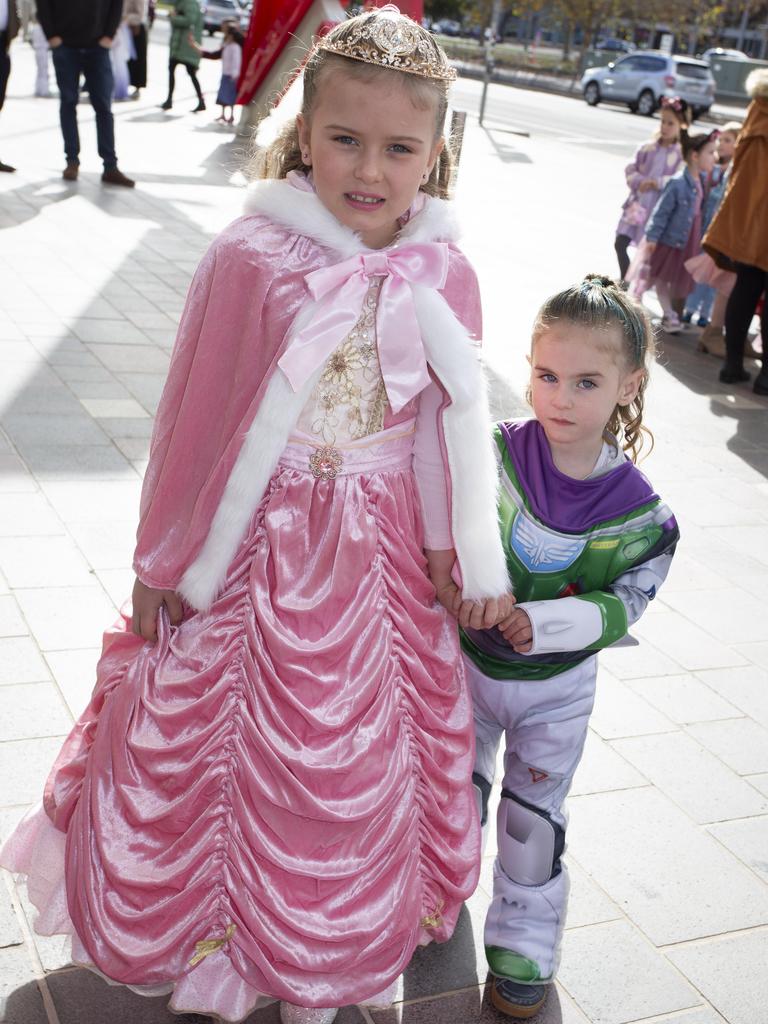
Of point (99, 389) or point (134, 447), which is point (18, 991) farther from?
point (99, 389)

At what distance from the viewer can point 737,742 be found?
343 centimetres

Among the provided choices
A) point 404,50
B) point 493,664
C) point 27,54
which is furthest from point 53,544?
point 27,54

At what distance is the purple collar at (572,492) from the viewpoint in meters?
2.26

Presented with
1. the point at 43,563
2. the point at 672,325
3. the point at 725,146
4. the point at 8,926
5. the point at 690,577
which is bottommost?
the point at 672,325

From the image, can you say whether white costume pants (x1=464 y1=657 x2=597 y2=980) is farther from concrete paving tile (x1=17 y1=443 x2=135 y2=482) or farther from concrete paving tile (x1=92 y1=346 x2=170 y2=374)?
concrete paving tile (x1=92 y1=346 x2=170 y2=374)

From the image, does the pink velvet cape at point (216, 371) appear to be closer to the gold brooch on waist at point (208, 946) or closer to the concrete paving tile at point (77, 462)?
the gold brooch on waist at point (208, 946)

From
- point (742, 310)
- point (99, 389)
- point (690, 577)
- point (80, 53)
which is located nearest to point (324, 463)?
point (690, 577)

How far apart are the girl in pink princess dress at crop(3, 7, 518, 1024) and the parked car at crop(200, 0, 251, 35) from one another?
110ft

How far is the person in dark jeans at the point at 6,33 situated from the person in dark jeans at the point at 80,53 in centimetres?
30

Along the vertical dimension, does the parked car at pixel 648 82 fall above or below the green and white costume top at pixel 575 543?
below

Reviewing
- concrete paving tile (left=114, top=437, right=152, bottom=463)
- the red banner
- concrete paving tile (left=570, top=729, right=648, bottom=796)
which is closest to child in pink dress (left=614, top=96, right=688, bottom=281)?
the red banner

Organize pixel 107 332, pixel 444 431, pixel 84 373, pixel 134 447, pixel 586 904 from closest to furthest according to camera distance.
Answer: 1. pixel 444 431
2. pixel 586 904
3. pixel 134 447
4. pixel 84 373
5. pixel 107 332

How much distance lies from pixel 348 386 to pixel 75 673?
146cm

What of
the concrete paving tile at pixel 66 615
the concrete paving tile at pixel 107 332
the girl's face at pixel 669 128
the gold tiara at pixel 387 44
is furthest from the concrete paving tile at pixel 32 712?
the girl's face at pixel 669 128
